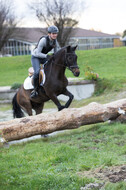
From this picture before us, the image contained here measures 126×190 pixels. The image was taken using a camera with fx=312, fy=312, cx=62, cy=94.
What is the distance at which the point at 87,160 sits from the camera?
5.28 metres

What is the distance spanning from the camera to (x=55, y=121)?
7.70 metres

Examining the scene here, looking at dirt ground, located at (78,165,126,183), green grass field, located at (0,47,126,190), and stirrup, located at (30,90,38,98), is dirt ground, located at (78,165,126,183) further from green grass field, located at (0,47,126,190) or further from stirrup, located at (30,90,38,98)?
stirrup, located at (30,90,38,98)

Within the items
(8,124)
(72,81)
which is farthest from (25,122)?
(72,81)

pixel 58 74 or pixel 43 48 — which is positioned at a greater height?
pixel 43 48

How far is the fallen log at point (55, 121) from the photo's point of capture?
7.45 meters

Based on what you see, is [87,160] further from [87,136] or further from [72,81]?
[72,81]

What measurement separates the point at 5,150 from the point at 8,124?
76cm

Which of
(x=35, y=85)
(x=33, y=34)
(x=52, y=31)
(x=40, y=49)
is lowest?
(x=35, y=85)

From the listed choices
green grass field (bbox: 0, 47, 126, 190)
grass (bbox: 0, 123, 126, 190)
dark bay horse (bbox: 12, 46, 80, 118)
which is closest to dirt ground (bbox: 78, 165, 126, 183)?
green grass field (bbox: 0, 47, 126, 190)

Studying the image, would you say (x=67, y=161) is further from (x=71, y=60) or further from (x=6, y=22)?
(x=6, y=22)

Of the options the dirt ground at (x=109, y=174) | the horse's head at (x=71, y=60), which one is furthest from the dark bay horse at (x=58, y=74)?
the dirt ground at (x=109, y=174)

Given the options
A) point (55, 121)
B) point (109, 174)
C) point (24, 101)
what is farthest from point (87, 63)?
point (109, 174)

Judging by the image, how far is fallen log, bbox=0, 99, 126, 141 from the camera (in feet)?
24.4

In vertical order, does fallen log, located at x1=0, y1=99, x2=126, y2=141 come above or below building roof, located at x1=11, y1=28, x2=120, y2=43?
below
